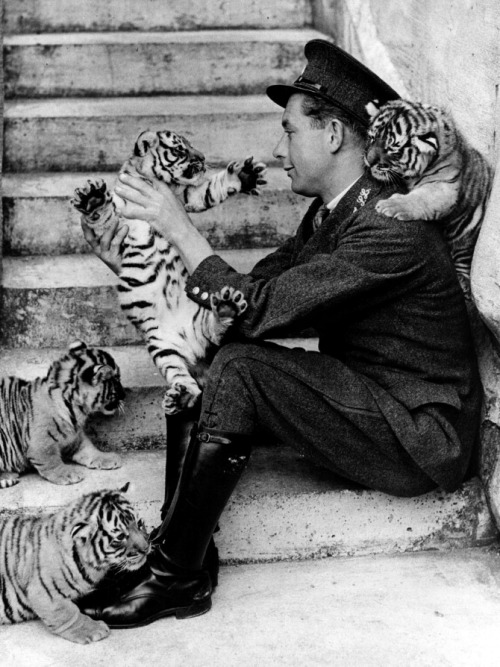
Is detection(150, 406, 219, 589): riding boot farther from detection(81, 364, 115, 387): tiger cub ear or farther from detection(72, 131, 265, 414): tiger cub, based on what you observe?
detection(81, 364, 115, 387): tiger cub ear

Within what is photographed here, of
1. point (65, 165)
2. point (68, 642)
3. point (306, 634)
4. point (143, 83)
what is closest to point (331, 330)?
point (306, 634)

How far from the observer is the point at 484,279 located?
3273 mm

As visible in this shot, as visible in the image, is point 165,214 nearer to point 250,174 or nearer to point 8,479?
point 250,174

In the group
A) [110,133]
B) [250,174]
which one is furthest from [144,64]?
[250,174]

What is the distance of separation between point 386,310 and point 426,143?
25.2 inches

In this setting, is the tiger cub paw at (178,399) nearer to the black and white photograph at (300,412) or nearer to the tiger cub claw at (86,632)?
the black and white photograph at (300,412)

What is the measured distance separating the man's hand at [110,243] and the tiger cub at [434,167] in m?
0.95

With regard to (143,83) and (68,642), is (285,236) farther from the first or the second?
(68,642)

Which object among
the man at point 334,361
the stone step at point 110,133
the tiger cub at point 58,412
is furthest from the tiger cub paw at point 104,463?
the stone step at point 110,133

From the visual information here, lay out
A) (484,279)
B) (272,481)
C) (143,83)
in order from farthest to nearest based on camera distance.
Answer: (143,83) → (272,481) → (484,279)

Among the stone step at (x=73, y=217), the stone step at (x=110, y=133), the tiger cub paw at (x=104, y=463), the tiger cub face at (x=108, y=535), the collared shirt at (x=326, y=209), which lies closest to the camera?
the tiger cub face at (x=108, y=535)

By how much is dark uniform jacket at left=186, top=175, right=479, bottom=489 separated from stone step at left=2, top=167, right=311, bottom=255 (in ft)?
4.63

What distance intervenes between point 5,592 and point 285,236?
7.80ft

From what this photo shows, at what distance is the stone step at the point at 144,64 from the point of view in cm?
535
